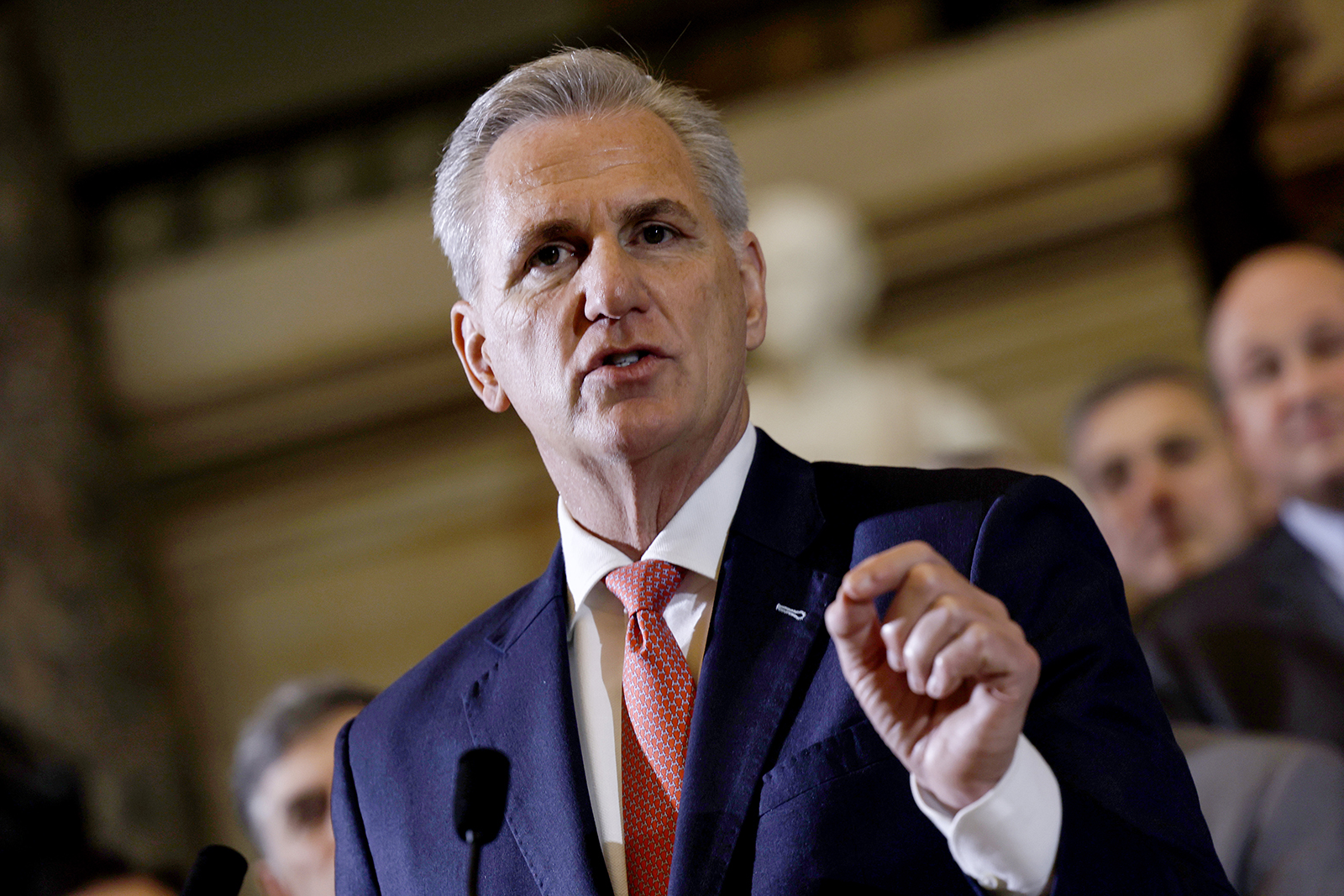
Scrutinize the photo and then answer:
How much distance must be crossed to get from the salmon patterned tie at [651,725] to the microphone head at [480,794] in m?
0.13

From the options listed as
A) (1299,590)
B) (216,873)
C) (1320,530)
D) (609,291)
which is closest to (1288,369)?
(1320,530)

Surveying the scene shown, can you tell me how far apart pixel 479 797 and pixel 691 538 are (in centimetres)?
35

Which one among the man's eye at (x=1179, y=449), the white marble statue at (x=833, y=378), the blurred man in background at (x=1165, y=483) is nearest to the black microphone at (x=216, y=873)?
the blurred man in background at (x=1165, y=483)

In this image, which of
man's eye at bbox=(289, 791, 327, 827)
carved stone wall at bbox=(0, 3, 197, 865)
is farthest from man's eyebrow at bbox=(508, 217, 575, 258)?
carved stone wall at bbox=(0, 3, 197, 865)

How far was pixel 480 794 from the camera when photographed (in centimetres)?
141

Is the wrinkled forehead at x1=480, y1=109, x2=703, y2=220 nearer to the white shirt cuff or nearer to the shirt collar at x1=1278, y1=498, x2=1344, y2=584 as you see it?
the white shirt cuff

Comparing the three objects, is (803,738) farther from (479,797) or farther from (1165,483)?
(1165,483)

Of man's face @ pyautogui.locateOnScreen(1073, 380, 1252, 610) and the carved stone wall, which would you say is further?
the carved stone wall

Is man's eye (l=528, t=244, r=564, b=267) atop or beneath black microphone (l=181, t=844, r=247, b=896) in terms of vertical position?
atop

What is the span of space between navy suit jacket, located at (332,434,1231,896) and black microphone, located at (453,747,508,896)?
81mm

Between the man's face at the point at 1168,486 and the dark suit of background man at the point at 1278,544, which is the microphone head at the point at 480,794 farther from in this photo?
the man's face at the point at 1168,486

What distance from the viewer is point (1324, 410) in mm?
3041

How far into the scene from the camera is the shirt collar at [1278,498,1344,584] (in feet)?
9.70

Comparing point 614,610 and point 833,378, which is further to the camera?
point 833,378
